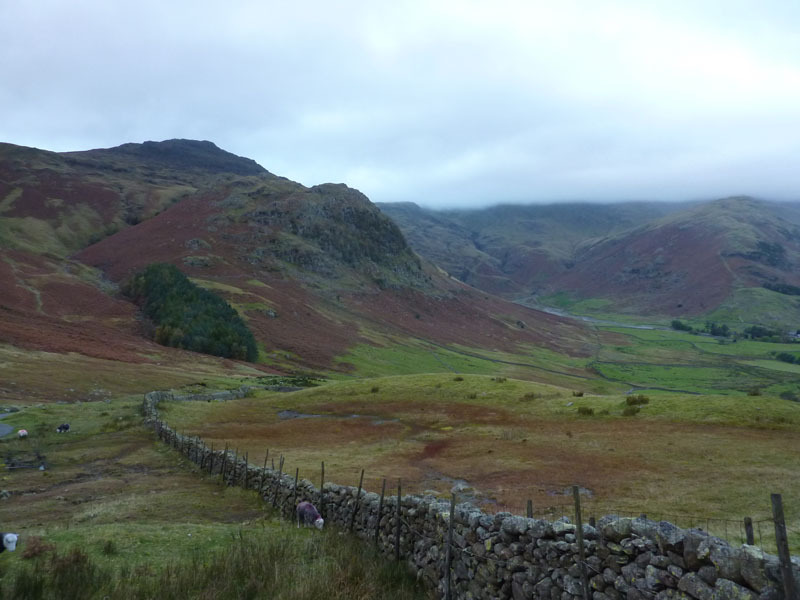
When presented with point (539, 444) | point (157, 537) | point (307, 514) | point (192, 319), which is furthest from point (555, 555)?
point (192, 319)

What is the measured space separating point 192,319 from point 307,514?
9832cm

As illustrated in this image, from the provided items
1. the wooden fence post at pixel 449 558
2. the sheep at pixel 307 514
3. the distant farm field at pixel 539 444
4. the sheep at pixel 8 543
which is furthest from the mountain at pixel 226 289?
the wooden fence post at pixel 449 558

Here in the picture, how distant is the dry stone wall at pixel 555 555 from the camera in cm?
741

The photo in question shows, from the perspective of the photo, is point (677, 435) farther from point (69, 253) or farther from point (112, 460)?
point (69, 253)

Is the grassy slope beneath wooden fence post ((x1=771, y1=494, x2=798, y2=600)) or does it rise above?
beneath

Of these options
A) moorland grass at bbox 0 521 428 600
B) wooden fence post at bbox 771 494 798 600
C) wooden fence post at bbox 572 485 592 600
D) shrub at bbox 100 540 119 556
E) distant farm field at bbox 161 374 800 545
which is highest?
wooden fence post at bbox 771 494 798 600

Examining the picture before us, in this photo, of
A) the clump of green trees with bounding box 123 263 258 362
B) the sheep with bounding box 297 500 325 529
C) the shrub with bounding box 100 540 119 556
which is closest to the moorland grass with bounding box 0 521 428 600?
the shrub with bounding box 100 540 119 556

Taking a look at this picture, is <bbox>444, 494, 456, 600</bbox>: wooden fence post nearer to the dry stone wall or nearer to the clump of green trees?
the dry stone wall

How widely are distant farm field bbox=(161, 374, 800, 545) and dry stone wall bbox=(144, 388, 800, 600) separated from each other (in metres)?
4.42

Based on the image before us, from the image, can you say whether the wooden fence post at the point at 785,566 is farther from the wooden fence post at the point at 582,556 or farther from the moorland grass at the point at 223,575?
the moorland grass at the point at 223,575

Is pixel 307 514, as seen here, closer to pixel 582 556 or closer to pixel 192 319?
pixel 582 556

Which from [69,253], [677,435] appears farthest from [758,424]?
[69,253]

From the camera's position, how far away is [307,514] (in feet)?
62.4

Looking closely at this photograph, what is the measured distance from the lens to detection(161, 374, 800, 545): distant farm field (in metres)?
23.0
